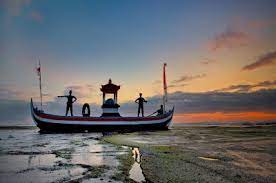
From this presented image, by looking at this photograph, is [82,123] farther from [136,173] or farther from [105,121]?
[136,173]

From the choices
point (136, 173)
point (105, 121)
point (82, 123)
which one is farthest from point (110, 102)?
point (136, 173)

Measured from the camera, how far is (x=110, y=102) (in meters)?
40.8

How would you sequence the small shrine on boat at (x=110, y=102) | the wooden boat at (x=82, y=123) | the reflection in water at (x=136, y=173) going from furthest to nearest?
the small shrine on boat at (x=110, y=102), the wooden boat at (x=82, y=123), the reflection in water at (x=136, y=173)

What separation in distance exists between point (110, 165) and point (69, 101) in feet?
99.5

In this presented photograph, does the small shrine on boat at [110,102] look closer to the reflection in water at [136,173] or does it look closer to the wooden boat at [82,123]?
the wooden boat at [82,123]

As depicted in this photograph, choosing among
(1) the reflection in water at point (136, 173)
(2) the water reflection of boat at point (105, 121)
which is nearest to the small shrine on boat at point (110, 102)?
(2) the water reflection of boat at point (105, 121)

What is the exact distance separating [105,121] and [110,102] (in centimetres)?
346

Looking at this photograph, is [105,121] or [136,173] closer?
[136,173]

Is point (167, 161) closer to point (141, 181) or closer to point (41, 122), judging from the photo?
point (141, 181)

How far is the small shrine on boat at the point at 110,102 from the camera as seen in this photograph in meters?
40.4

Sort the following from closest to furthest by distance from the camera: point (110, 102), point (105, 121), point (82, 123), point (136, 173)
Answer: point (136, 173) < point (82, 123) < point (105, 121) < point (110, 102)

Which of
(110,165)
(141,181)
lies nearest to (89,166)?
(110,165)

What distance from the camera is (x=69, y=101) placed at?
3819 cm

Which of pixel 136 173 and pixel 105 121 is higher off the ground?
pixel 105 121
